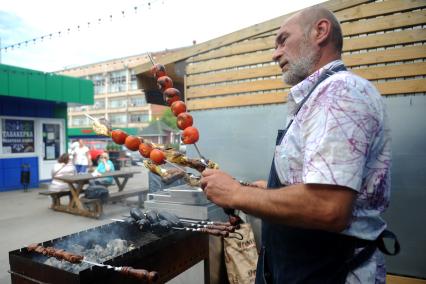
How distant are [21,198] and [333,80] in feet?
41.6

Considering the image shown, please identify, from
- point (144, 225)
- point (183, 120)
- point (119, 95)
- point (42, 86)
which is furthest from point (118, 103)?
point (183, 120)

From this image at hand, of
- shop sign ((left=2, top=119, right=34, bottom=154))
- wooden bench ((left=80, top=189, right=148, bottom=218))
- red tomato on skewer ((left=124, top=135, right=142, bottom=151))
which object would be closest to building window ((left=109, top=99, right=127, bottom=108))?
shop sign ((left=2, top=119, right=34, bottom=154))

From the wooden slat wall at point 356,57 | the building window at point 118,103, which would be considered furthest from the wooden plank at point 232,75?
the building window at point 118,103

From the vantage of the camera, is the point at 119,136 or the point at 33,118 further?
the point at 33,118

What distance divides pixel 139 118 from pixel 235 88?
205ft

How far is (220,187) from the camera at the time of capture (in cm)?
157

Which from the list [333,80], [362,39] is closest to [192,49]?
[362,39]

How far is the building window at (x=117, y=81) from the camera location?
63906 mm

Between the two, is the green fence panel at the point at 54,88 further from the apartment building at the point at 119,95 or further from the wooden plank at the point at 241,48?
the apartment building at the point at 119,95

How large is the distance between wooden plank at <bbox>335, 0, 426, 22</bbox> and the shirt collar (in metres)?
3.22

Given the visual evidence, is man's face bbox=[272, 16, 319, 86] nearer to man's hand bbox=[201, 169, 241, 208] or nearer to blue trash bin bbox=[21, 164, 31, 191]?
man's hand bbox=[201, 169, 241, 208]

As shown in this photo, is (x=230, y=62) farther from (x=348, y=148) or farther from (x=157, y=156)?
(x=348, y=148)

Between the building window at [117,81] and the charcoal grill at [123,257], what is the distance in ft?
209

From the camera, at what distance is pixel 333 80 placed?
4.56ft
